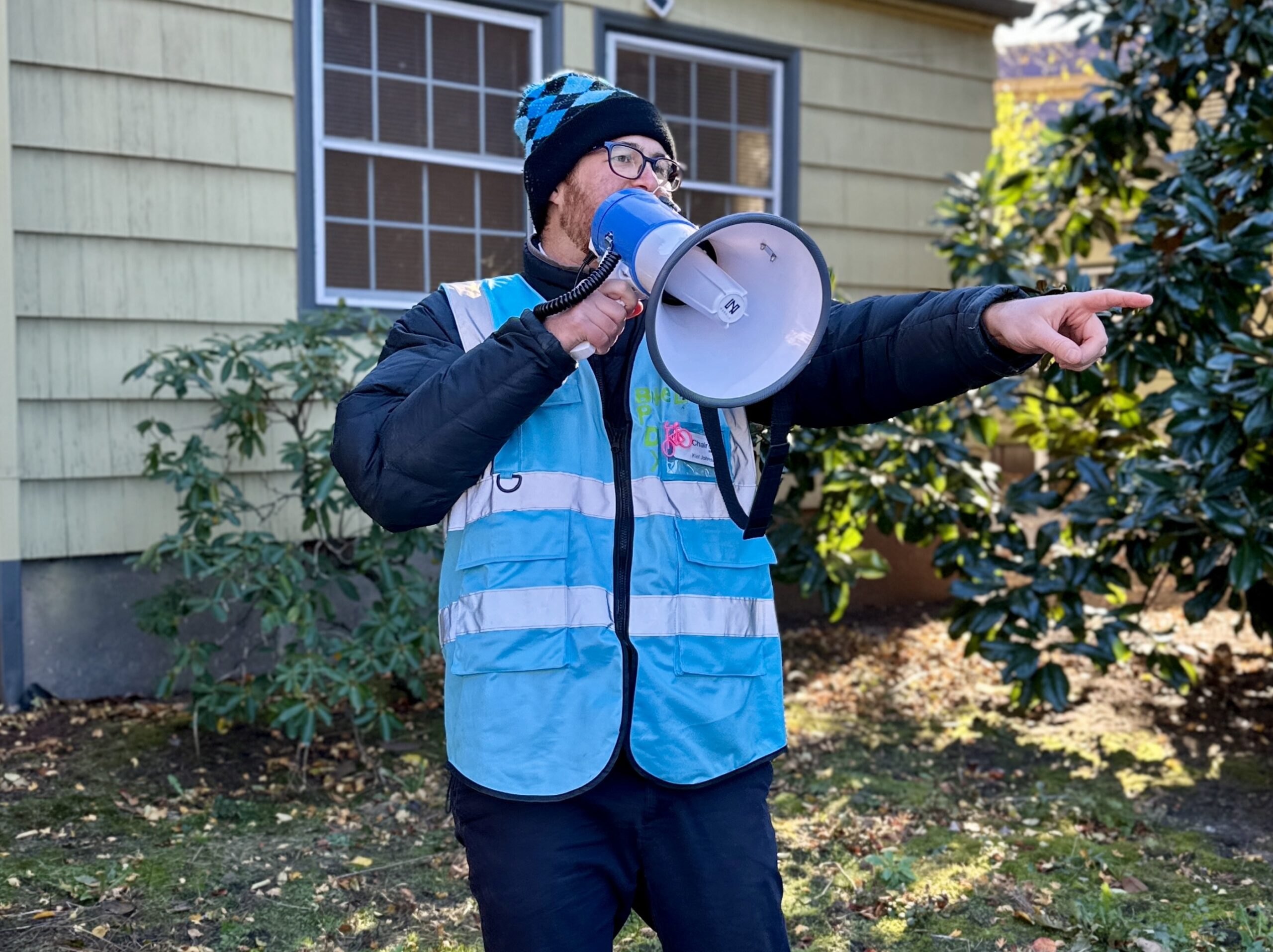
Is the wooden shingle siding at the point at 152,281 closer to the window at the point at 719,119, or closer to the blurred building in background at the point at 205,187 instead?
the blurred building in background at the point at 205,187

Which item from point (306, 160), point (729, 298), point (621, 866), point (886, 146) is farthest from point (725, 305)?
point (886, 146)

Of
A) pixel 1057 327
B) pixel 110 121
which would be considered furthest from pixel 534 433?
pixel 110 121

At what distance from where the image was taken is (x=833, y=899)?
335 centimetres

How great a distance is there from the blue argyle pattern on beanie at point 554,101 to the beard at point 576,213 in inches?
3.6

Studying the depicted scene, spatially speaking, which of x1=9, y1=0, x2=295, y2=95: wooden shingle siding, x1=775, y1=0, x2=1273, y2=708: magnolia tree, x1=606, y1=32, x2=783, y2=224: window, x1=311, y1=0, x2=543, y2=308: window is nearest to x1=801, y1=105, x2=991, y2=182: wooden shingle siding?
x1=606, y1=32, x2=783, y2=224: window

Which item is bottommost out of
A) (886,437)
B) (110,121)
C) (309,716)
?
(309,716)

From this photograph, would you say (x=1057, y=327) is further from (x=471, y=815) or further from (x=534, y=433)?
(x=471, y=815)

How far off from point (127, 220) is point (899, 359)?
3843mm

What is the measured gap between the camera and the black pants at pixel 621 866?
5.56 ft

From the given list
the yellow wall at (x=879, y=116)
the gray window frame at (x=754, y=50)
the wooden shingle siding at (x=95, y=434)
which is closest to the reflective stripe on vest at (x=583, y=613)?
the wooden shingle siding at (x=95, y=434)

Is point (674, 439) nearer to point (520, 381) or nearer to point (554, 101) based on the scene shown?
point (520, 381)

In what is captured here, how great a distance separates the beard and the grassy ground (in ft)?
6.32

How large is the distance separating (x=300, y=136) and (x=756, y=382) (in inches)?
156

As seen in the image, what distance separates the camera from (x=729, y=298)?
5.79 feet
